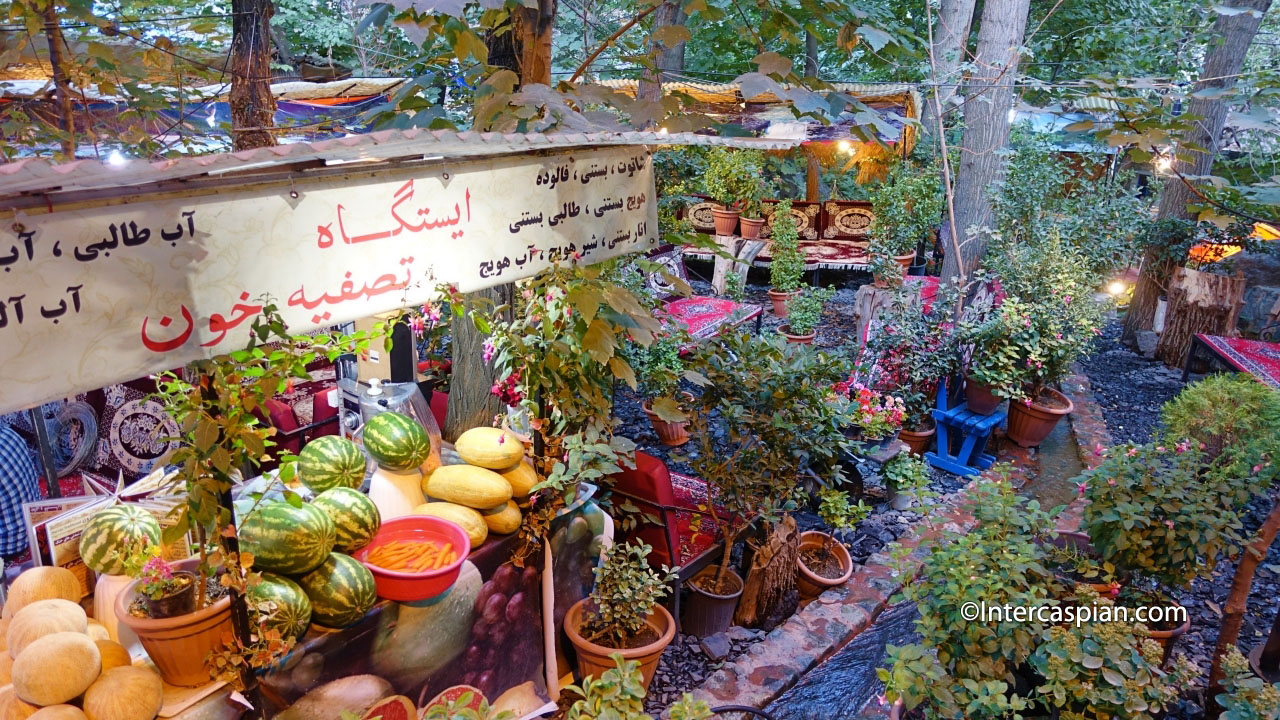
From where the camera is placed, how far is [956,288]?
8945 mm

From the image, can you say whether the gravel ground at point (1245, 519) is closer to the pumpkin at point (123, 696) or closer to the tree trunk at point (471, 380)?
the tree trunk at point (471, 380)

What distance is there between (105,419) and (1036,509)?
21.4 feet

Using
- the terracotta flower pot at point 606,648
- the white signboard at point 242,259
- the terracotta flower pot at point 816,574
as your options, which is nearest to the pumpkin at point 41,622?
the white signboard at point 242,259

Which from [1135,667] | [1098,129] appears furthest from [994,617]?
[1098,129]

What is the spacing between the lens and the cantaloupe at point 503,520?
12.7 feet

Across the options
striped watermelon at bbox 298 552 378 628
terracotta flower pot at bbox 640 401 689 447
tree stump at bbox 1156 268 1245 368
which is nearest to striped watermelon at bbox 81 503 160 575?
striped watermelon at bbox 298 552 378 628

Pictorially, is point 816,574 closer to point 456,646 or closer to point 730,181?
point 456,646

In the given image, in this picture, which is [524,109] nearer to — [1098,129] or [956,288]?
[1098,129]

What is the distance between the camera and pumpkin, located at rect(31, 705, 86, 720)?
8.05 feet

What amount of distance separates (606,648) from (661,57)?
13.9m

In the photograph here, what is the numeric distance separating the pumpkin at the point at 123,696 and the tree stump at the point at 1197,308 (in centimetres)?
1191

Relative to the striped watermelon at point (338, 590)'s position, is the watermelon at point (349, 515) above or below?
above

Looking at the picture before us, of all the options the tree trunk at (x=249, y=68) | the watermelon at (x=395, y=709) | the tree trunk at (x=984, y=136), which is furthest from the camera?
the tree trunk at (x=984, y=136)

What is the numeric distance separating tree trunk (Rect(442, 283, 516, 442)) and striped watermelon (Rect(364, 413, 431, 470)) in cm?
Result: 79
